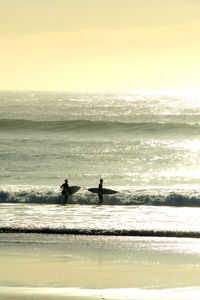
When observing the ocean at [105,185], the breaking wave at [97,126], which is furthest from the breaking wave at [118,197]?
the breaking wave at [97,126]

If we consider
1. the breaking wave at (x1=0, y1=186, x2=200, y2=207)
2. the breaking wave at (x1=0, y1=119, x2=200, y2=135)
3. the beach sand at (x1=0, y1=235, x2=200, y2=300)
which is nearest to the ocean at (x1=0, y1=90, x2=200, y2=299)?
the breaking wave at (x1=0, y1=186, x2=200, y2=207)

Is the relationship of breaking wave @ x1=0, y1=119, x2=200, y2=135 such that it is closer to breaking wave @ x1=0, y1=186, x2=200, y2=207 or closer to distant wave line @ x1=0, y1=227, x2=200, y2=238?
breaking wave @ x1=0, y1=186, x2=200, y2=207

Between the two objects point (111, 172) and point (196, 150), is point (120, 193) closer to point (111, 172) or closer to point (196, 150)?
point (111, 172)

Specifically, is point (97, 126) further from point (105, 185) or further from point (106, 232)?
point (106, 232)

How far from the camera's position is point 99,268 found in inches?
683

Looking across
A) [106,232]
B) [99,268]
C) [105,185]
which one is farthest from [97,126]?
[99,268]

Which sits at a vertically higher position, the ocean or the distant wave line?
the ocean

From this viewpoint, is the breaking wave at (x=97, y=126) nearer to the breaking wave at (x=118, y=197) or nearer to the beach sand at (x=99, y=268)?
the breaking wave at (x=118, y=197)

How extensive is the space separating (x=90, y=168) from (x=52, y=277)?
29741 mm

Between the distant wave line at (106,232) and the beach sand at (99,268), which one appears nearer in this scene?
the beach sand at (99,268)

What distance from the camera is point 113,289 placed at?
1516 centimetres

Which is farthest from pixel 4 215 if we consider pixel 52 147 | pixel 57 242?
pixel 52 147

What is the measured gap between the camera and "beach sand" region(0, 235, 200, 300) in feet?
48.6

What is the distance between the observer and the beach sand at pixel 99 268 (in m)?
14.8
